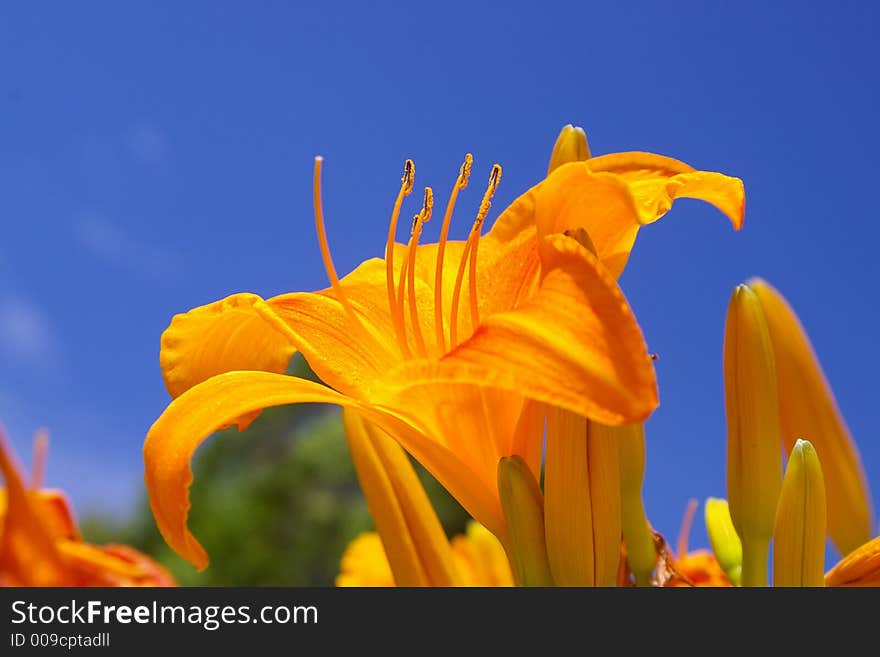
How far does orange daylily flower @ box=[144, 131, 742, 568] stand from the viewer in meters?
0.76

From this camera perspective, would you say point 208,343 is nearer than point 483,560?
Yes

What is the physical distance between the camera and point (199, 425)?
94 centimetres

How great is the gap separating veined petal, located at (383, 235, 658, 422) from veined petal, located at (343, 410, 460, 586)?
0.30 metres

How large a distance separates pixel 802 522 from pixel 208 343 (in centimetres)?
69

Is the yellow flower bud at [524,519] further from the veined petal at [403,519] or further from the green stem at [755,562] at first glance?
the green stem at [755,562]

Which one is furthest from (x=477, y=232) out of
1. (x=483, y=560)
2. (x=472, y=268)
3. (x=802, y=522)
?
(x=483, y=560)

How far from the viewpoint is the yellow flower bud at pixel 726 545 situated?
125 centimetres

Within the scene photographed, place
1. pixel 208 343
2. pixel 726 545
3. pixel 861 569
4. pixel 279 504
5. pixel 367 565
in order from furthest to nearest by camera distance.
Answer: pixel 279 504, pixel 367 565, pixel 726 545, pixel 208 343, pixel 861 569

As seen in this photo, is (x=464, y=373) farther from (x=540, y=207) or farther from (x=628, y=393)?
(x=540, y=207)

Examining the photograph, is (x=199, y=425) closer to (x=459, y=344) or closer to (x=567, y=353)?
(x=459, y=344)

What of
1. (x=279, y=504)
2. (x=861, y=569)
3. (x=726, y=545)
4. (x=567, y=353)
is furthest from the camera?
(x=279, y=504)

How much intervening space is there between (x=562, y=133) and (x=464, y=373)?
16.1 inches

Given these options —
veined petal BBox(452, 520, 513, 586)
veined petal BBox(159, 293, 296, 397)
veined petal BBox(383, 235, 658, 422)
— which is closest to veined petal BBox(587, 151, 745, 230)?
veined petal BBox(383, 235, 658, 422)
